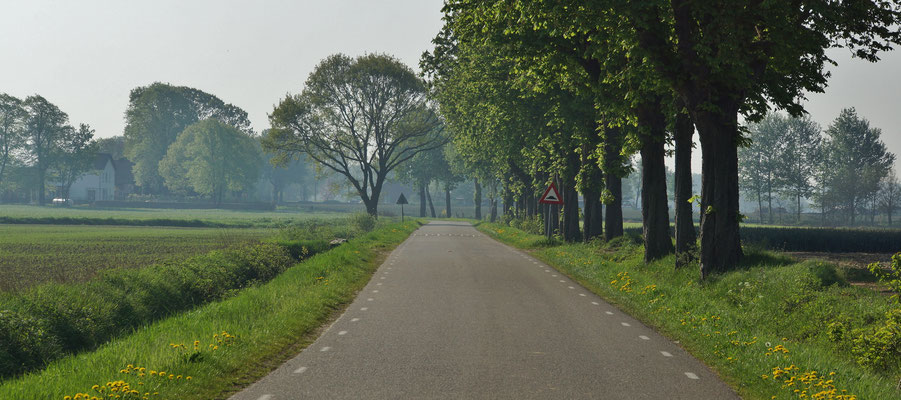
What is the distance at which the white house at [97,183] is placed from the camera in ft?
350

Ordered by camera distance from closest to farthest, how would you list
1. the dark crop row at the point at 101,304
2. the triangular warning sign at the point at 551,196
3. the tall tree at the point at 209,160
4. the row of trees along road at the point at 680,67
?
the dark crop row at the point at 101,304 < the row of trees along road at the point at 680,67 < the triangular warning sign at the point at 551,196 < the tall tree at the point at 209,160

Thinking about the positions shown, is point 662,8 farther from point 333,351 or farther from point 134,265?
point 134,265

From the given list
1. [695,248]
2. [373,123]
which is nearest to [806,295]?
[695,248]

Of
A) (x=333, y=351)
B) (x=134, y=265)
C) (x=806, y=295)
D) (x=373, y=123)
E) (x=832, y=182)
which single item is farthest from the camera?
(x=832, y=182)

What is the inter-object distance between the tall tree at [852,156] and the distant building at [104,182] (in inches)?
3936

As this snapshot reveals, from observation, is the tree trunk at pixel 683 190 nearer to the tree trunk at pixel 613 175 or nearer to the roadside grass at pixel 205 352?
the tree trunk at pixel 613 175

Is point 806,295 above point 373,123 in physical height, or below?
below

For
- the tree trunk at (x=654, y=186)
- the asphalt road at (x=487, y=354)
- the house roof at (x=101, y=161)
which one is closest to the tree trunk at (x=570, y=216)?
the tree trunk at (x=654, y=186)

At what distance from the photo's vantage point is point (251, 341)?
948 cm

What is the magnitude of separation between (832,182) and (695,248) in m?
85.0

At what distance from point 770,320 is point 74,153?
100401 millimetres

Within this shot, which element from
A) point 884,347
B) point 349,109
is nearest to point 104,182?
point 349,109

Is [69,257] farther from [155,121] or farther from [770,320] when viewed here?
[155,121]

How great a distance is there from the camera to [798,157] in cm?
9450
